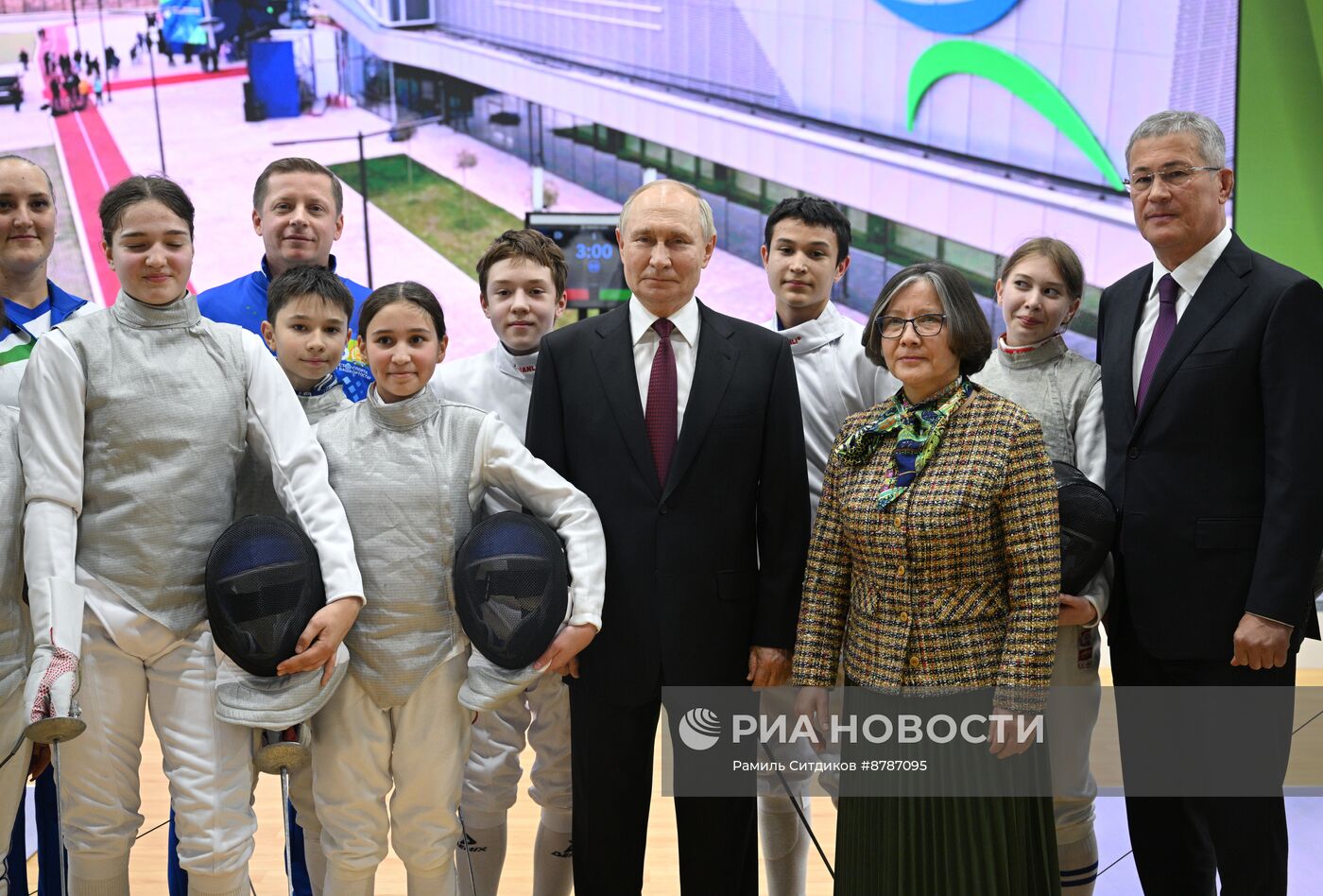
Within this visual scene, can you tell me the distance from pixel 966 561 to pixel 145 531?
5.03 ft

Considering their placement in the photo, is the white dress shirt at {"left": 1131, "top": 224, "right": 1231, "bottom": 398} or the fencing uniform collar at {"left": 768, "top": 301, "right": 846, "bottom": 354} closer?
the white dress shirt at {"left": 1131, "top": 224, "right": 1231, "bottom": 398}

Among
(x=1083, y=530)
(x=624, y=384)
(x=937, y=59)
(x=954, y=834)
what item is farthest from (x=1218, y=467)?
(x=937, y=59)

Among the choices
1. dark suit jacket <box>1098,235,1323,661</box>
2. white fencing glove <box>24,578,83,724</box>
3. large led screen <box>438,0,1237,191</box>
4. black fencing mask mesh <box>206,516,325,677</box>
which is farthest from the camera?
large led screen <box>438,0,1237,191</box>

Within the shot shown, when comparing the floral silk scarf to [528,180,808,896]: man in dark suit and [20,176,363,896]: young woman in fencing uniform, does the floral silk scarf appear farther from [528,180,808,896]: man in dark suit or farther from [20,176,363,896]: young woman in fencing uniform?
[20,176,363,896]: young woman in fencing uniform

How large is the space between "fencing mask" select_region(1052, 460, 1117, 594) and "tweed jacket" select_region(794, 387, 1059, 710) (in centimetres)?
24

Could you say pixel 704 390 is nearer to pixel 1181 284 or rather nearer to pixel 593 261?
pixel 1181 284

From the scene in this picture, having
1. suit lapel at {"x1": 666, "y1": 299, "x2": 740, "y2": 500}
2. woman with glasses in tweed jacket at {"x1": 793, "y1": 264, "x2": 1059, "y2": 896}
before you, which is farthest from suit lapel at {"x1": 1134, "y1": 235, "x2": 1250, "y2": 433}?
suit lapel at {"x1": 666, "y1": 299, "x2": 740, "y2": 500}

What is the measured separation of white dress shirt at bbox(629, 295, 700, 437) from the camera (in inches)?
89.2

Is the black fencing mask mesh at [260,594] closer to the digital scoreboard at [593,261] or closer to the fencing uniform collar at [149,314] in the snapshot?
the fencing uniform collar at [149,314]

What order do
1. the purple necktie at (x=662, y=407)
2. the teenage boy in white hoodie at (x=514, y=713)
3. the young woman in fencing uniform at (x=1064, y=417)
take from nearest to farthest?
the purple necktie at (x=662, y=407) < the young woman in fencing uniform at (x=1064, y=417) < the teenage boy in white hoodie at (x=514, y=713)

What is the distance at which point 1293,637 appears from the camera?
2180 millimetres

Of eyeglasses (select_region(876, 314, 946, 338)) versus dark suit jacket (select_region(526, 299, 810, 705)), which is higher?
eyeglasses (select_region(876, 314, 946, 338))

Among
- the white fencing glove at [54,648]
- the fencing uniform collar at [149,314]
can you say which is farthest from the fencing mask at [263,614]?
the fencing uniform collar at [149,314]

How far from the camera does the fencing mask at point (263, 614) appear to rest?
6.58 ft
